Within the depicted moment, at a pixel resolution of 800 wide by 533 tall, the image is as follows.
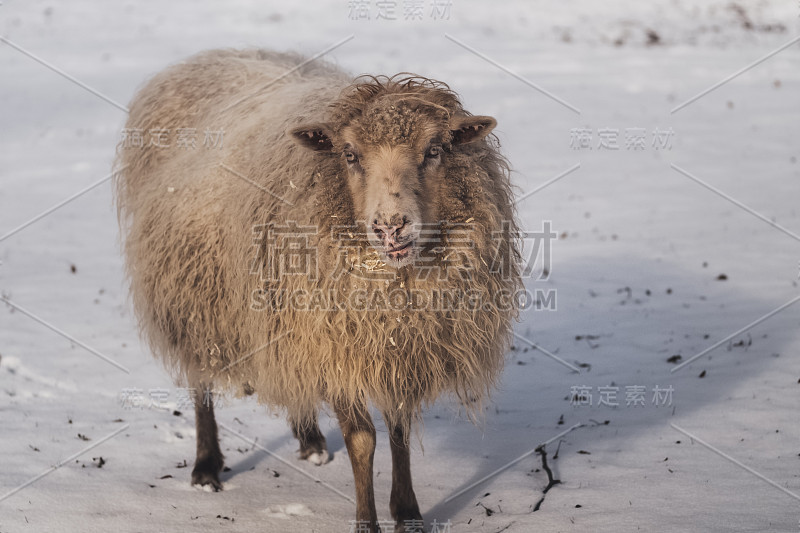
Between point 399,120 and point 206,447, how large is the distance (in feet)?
8.42

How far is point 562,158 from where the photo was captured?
12.9 meters

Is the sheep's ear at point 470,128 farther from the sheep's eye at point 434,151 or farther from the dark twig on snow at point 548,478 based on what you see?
the dark twig on snow at point 548,478

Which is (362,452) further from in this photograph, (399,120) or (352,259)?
(399,120)

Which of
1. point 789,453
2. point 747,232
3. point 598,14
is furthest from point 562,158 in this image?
point 598,14

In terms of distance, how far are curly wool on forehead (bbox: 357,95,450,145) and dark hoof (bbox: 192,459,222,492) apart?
245cm

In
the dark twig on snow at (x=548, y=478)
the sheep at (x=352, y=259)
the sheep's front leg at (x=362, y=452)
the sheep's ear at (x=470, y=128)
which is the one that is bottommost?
the dark twig on snow at (x=548, y=478)

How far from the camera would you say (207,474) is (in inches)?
195

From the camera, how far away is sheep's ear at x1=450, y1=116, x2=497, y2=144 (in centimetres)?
390

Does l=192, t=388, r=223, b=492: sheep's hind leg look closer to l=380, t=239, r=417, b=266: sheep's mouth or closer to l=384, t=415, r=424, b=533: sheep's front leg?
l=384, t=415, r=424, b=533: sheep's front leg

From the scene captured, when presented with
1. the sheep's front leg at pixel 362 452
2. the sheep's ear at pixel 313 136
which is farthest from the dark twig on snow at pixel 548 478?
the sheep's ear at pixel 313 136

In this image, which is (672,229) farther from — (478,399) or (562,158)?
(478,399)

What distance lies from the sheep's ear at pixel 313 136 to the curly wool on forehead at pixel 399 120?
0.21 m

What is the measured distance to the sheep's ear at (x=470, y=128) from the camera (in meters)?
3.90

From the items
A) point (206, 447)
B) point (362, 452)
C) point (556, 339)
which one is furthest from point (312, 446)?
point (556, 339)
